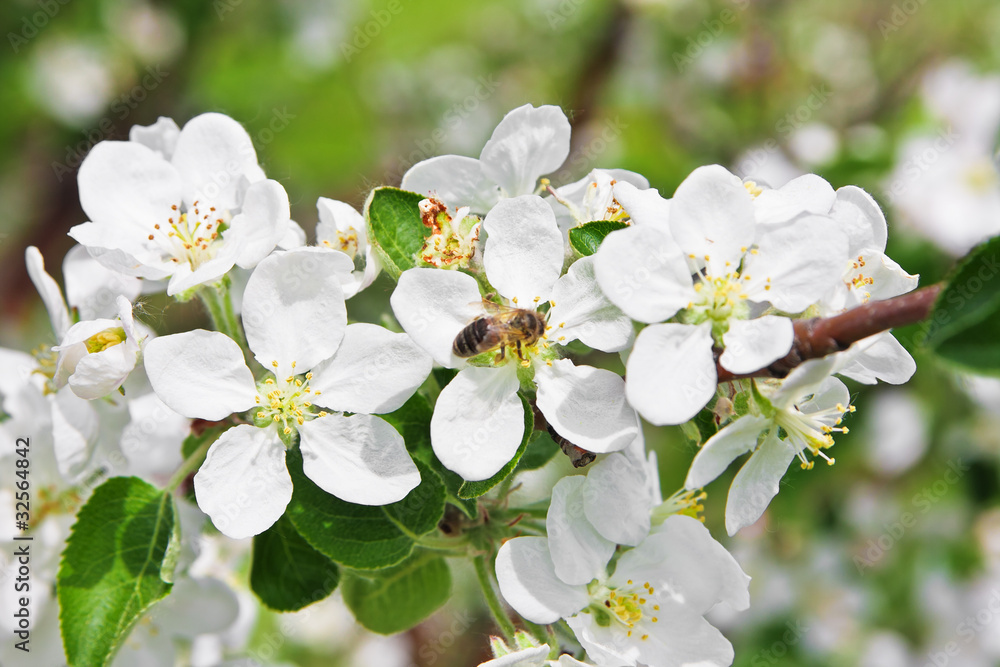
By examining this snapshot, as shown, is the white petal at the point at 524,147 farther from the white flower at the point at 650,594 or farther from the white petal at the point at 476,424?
the white flower at the point at 650,594

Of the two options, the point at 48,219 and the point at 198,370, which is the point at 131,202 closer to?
the point at 198,370

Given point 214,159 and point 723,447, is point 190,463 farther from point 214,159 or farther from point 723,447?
point 723,447

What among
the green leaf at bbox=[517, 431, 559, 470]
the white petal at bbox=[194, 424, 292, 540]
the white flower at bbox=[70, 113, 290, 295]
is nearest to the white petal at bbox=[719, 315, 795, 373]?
the green leaf at bbox=[517, 431, 559, 470]

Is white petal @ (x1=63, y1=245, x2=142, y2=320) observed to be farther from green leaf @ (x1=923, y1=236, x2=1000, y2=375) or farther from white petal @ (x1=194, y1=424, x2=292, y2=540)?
green leaf @ (x1=923, y1=236, x2=1000, y2=375)

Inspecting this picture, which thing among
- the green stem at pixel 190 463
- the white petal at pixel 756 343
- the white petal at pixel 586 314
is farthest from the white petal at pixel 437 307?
the green stem at pixel 190 463

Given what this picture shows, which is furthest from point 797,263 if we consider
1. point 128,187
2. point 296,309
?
point 128,187
